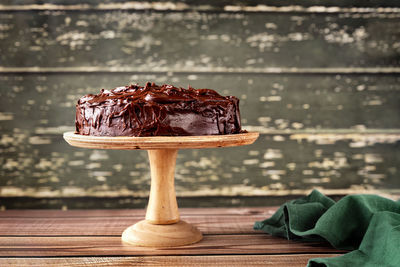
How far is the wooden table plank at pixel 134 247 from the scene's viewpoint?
3.83 ft

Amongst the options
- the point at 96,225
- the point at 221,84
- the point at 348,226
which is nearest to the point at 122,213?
the point at 96,225

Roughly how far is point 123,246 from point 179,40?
35.0 inches

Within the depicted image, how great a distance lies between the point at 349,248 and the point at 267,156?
69 cm

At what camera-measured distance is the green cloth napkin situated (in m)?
1.03

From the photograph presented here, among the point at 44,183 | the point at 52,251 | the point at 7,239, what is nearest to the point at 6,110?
the point at 44,183

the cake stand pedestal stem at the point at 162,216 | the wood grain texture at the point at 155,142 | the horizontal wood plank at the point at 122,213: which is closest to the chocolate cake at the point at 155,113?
the wood grain texture at the point at 155,142

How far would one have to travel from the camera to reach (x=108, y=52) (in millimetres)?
1803

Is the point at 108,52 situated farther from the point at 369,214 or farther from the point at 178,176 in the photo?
the point at 369,214

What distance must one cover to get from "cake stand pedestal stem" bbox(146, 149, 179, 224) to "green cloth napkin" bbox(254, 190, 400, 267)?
0.29 metres

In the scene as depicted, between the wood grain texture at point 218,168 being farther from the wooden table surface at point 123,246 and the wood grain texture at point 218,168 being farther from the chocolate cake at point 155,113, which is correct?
the chocolate cake at point 155,113

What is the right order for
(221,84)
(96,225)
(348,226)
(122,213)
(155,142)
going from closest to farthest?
(155,142), (348,226), (96,225), (122,213), (221,84)

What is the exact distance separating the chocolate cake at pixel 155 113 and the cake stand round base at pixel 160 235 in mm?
289

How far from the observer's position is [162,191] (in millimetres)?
1260

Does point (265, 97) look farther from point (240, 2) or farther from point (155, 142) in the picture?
point (155, 142)
